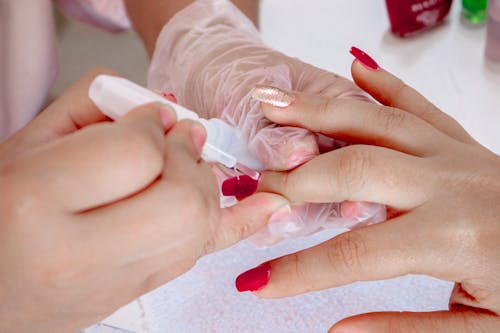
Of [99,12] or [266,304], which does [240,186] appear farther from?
[99,12]

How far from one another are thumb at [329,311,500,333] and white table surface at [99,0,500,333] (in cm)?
31

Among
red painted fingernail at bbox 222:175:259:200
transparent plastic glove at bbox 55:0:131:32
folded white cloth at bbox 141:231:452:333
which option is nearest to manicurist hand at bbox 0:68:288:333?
red painted fingernail at bbox 222:175:259:200

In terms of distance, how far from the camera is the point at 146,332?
705 mm

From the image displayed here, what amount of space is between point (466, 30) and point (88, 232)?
2.56ft

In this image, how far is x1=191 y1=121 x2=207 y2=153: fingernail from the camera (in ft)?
1.63

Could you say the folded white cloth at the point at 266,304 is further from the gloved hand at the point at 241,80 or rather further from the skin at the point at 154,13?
the skin at the point at 154,13

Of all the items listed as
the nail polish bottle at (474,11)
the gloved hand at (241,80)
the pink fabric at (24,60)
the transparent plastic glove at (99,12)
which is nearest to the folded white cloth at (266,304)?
the gloved hand at (241,80)

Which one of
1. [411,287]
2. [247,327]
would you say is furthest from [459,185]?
[247,327]

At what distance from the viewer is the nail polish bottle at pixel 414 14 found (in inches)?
Answer: 36.4

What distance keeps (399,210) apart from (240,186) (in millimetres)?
164

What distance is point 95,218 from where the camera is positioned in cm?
39

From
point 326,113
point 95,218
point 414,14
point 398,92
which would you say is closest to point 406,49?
point 414,14

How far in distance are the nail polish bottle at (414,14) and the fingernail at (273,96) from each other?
0.39m

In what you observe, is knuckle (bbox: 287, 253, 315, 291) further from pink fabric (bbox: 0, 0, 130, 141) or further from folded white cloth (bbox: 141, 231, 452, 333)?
pink fabric (bbox: 0, 0, 130, 141)
